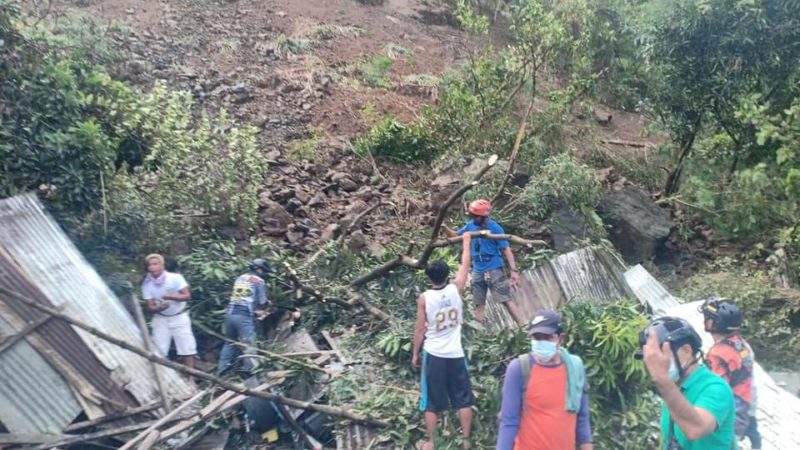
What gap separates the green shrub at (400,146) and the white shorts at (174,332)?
5698mm

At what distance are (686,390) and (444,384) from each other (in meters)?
2.45

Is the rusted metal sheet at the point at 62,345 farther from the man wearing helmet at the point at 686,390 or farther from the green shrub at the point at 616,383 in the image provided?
the man wearing helmet at the point at 686,390

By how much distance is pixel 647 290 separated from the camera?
8.88m

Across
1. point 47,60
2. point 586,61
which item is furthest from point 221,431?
point 586,61

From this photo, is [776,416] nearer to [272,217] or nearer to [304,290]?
[304,290]

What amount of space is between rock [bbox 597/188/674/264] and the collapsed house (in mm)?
1730

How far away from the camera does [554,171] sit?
398 inches

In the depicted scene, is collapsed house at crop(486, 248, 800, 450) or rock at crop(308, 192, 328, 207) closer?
collapsed house at crop(486, 248, 800, 450)

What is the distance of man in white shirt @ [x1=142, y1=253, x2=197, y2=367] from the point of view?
7.43 m

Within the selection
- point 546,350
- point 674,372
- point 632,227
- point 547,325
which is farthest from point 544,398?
point 632,227

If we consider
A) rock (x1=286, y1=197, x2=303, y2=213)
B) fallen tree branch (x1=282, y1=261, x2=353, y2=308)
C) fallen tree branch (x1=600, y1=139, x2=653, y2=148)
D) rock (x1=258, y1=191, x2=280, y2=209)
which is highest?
rock (x1=258, y1=191, x2=280, y2=209)

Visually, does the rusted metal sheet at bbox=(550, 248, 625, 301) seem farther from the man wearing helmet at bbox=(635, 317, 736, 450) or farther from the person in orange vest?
the man wearing helmet at bbox=(635, 317, 736, 450)

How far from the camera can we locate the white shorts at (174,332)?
749 cm

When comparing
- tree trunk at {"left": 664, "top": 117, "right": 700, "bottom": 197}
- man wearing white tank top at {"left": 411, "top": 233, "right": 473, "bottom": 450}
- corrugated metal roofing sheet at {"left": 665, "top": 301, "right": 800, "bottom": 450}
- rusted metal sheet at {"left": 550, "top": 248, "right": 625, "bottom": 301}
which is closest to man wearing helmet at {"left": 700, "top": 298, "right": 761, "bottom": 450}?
corrugated metal roofing sheet at {"left": 665, "top": 301, "right": 800, "bottom": 450}
